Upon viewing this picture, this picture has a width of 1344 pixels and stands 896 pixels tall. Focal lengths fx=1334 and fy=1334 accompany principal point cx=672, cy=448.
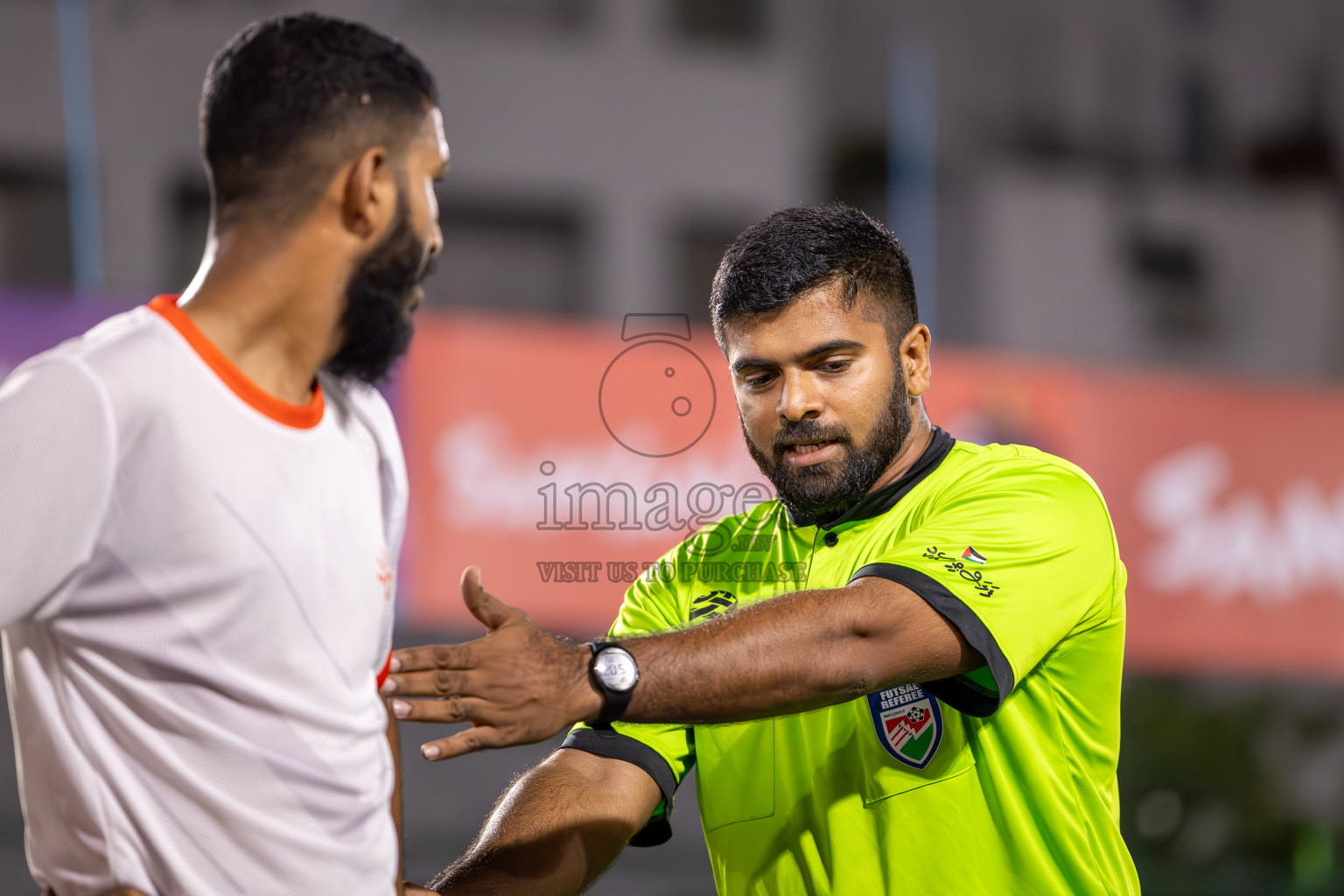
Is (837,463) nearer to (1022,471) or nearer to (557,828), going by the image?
(1022,471)

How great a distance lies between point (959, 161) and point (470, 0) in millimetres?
4285

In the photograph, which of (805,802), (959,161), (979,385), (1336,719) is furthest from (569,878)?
(959,161)

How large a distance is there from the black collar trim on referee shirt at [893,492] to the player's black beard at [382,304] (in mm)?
1079

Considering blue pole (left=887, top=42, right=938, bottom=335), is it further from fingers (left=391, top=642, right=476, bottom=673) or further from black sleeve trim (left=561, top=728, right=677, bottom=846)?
fingers (left=391, top=642, right=476, bottom=673)

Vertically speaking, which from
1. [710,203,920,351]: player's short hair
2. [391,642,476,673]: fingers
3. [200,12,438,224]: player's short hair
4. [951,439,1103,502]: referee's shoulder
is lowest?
[391,642,476,673]: fingers

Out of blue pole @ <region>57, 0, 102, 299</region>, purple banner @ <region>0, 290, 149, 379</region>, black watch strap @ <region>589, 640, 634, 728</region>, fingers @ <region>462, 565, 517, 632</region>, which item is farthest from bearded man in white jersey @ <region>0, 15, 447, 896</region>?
blue pole @ <region>57, 0, 102, 299</region>

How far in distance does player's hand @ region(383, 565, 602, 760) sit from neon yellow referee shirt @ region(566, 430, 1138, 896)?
54cm

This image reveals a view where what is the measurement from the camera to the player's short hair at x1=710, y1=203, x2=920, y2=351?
2.22 m

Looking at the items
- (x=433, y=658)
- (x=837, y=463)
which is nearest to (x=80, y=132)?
(x=837, y=463)

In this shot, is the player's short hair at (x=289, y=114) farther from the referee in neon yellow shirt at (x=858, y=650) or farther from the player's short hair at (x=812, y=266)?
the player's short hair at (x=812, y=266)

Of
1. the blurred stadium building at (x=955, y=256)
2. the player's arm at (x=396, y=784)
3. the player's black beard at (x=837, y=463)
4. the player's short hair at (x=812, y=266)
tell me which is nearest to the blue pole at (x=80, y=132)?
the blurred stadium building at (x=955, y=256)

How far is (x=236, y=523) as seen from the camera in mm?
1261

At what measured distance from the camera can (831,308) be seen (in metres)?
2.21

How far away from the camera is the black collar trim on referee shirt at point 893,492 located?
2.29 meters
